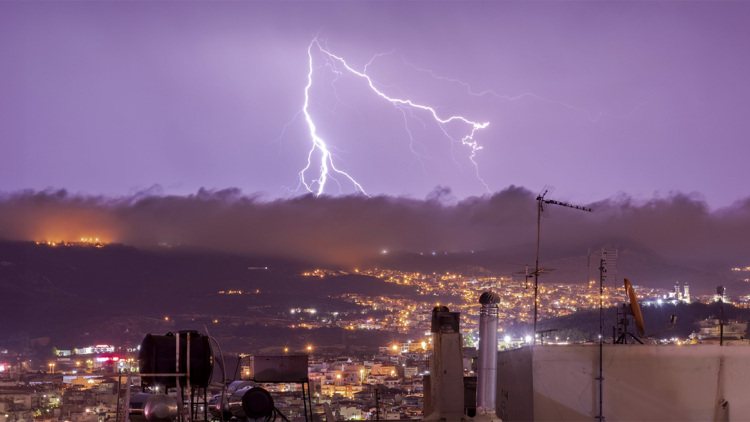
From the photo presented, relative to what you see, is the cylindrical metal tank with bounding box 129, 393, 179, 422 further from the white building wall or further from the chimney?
the white building wall

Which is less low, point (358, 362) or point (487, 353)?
point (487, 353)

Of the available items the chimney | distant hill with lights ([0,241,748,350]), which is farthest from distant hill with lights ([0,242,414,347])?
the chimney

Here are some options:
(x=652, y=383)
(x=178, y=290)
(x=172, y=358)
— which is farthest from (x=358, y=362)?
(x=178, y=290)

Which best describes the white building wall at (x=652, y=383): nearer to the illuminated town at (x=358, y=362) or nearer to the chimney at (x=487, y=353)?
the chimney at (x=487, y=353)

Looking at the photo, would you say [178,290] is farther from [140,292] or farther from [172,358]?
[172,358]

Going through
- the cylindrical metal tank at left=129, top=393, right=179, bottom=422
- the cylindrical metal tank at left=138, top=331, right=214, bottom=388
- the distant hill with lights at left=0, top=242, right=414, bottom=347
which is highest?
the cylindrical metal tank at left=138, top=331, right=214, bottom=388

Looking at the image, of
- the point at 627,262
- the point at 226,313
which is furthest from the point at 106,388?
the point at 627,262

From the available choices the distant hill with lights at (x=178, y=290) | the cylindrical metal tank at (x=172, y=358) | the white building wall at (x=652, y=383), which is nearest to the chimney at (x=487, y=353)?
the white building wall at (x=652, y=383)

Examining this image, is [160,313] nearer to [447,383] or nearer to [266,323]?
[266,323]
